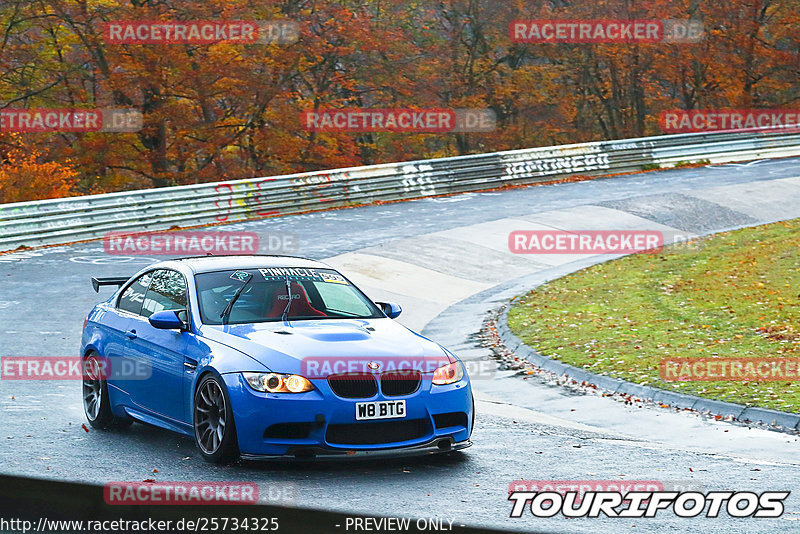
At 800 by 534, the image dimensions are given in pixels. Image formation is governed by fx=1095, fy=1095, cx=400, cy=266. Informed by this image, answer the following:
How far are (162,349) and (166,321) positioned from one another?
0.35 metres

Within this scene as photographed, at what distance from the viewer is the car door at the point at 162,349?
27.4ft

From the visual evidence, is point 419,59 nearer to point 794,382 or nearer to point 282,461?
point 794,382

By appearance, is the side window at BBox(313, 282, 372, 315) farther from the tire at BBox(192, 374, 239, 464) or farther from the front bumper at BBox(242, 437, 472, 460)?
the front bumper at BBox(242, 437, 472, 460)

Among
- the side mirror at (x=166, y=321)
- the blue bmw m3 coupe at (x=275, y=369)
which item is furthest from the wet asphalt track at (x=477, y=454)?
the side mirror at (x=166, y=321)

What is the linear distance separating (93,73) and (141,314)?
96.5ft

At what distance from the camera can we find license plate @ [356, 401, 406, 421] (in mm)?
7477

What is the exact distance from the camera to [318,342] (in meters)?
7.81

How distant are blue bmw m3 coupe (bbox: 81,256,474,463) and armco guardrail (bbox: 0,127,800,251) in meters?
14.7

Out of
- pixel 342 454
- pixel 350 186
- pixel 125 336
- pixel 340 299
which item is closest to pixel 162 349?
pixel 125 336

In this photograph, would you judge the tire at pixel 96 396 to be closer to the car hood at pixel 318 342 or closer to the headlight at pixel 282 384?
the car hood at pixel 318 342

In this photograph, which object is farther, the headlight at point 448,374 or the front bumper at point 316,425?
the headlight at point 448,374

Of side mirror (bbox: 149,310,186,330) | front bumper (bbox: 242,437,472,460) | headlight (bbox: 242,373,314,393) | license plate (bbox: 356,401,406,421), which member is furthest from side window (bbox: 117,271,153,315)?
license plate (bbox: 356,401,406,421)

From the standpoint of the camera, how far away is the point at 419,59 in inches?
1660

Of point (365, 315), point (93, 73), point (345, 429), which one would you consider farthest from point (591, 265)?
point (93, 73)
